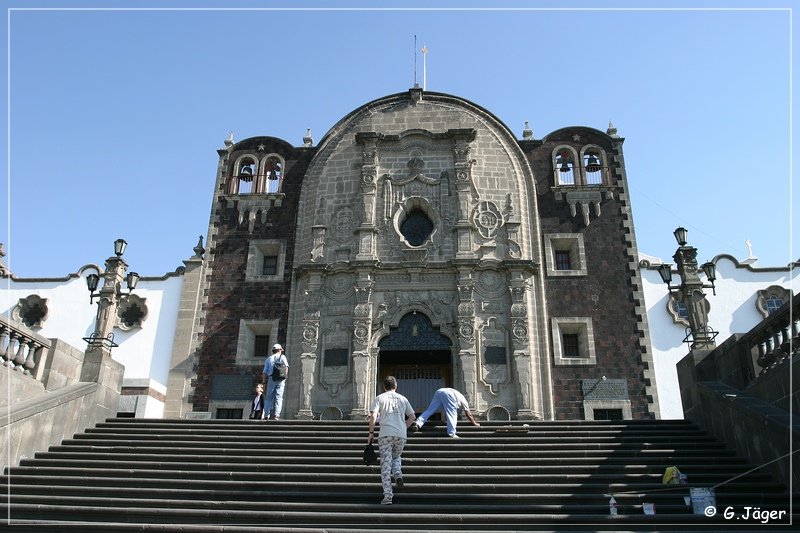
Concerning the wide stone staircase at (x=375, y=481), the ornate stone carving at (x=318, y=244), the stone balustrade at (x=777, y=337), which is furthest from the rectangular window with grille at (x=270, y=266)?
the stone balustrade at (x=777, y=337)

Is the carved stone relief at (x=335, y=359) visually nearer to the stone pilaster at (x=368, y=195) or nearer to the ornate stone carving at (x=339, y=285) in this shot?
the ornate stone carving at (x=339, y=285)

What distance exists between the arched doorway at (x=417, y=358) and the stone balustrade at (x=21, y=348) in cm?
989

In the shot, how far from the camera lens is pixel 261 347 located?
21.9 m

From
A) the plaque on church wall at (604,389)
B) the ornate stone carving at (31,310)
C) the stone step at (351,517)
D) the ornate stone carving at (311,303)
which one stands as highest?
the ornate stone carving at (31,310)

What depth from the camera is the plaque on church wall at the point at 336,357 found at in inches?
796

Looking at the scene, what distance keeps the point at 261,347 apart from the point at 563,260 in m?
11.1

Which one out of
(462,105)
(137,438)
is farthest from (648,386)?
(137,438)

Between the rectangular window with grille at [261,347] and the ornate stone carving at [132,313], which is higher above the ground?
the ornate stone carving at [132,313]

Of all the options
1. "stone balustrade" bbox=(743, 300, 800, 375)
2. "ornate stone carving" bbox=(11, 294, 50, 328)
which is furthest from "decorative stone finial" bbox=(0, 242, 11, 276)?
"stone balustrade" bbox=(743, 300, 800, 375)

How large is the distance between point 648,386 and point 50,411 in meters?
16.6

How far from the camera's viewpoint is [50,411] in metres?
12.6

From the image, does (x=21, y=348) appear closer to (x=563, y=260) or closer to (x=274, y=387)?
(x=274, y=387)

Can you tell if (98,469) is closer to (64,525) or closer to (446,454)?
(64,525)

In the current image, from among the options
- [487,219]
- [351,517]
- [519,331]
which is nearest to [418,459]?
[351,517]
